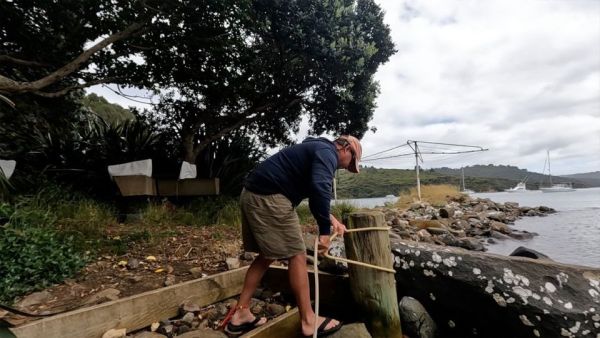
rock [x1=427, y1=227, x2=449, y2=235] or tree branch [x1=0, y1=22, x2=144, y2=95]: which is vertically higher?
tree branch [x1=0, y1=22, x2=144, y2=95]

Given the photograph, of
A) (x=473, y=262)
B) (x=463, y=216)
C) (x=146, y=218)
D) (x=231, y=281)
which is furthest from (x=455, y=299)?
(x=463, y=216)

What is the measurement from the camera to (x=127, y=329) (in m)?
2.48

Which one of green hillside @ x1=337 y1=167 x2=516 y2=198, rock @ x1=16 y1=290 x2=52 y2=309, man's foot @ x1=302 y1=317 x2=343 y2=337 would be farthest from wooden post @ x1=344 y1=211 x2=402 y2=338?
green hillside @ x1=337 y1=167 x2=516 y2=198

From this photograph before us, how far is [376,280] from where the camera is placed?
8.48 feet

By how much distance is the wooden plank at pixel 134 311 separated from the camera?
2.16 metres

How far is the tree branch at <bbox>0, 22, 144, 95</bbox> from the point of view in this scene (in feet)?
13.3

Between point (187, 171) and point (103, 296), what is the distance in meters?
3.77

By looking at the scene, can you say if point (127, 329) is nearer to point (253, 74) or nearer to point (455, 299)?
point (455, 299)

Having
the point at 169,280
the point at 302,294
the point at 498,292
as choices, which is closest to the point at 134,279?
the point at 169,280

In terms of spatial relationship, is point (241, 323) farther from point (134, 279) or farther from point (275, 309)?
point (134, 279)

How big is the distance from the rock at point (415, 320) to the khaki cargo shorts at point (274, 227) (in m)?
1.07

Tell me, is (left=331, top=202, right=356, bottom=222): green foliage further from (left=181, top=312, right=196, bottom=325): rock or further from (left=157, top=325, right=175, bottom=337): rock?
(left=157, top=325, right=175, bottom=337): rock

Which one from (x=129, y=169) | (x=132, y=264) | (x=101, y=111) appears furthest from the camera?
(x=101, y=111)

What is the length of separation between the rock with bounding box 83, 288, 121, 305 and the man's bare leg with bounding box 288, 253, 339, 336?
60.9 inches
